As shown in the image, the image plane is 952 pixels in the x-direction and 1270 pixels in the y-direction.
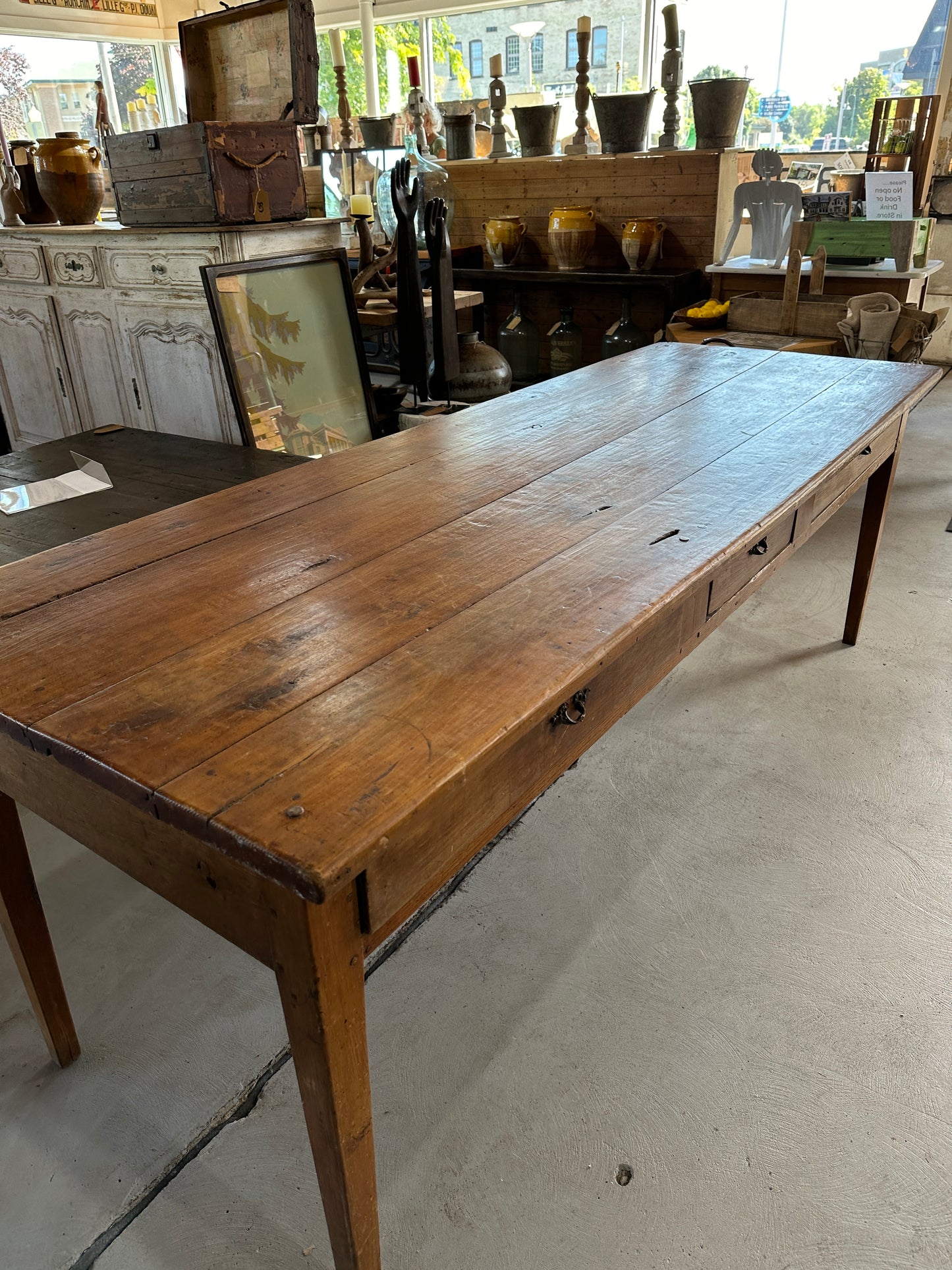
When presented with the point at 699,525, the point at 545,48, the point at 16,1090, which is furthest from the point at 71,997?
the point at 545,48

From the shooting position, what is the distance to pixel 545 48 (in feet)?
21.8

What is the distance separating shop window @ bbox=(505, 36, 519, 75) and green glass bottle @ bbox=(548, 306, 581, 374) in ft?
11.4

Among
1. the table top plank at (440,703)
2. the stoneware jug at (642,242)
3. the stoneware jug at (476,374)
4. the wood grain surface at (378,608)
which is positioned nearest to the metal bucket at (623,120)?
the stoneware jug at (642,242)

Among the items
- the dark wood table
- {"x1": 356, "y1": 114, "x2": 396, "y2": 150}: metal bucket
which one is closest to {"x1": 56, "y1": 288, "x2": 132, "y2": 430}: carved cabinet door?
the dark wood table

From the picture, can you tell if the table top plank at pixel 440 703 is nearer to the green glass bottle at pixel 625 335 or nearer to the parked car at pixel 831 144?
the green glass bottle at pixel 625 335

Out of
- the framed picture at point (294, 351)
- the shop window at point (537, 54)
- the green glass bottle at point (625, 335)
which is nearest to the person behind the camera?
the framed picture at point (294, 351)

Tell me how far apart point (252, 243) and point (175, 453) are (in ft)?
2.61

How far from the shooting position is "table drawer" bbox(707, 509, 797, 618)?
4.07 ft

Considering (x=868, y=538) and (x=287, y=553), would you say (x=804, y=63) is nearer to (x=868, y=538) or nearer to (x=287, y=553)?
(x=868, y=538)

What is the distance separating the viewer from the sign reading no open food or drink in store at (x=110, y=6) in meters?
6.89

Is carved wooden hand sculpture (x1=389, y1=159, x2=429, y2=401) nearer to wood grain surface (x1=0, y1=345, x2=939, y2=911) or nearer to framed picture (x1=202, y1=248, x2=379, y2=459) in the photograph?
framed picture (x1=202, y1=248, x2=379, y2=459)

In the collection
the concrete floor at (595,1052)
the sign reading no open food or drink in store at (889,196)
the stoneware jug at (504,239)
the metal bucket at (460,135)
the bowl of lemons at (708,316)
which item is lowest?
the concrete floor at (595,1052)

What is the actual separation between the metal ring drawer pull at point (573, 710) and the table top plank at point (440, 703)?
6cm

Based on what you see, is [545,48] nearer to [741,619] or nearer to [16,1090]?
[741,619]
